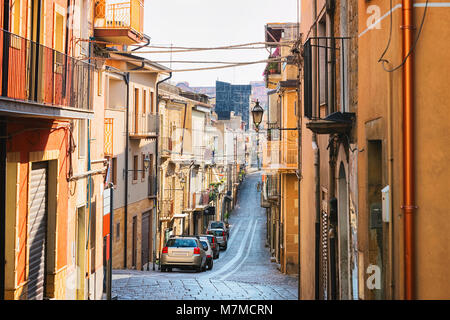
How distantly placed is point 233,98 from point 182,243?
78.8 m

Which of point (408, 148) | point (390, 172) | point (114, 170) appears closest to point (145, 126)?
point (114, 170)

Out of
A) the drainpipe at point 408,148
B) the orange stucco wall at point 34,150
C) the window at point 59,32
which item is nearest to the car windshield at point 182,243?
the orange stucco wall at point 34,150

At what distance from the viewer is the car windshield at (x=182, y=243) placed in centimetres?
2561

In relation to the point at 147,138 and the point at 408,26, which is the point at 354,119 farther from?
the point at 147,138

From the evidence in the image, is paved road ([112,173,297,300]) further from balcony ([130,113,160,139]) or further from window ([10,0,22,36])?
window ([10,0,22,36])

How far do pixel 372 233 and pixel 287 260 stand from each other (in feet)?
57.8

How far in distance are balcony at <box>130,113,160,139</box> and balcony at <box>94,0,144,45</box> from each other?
Answer: 1197 cm

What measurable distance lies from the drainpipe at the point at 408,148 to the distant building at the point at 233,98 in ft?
301

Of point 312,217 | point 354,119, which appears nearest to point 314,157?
point 312,217

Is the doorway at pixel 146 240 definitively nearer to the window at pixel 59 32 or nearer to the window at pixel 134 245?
the window at pixel 134 245

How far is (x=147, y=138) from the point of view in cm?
3017

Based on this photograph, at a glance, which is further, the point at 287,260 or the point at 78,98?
the point at 287,260

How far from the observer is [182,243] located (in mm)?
25719

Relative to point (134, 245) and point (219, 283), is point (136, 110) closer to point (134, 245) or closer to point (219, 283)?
point (134, 245)
